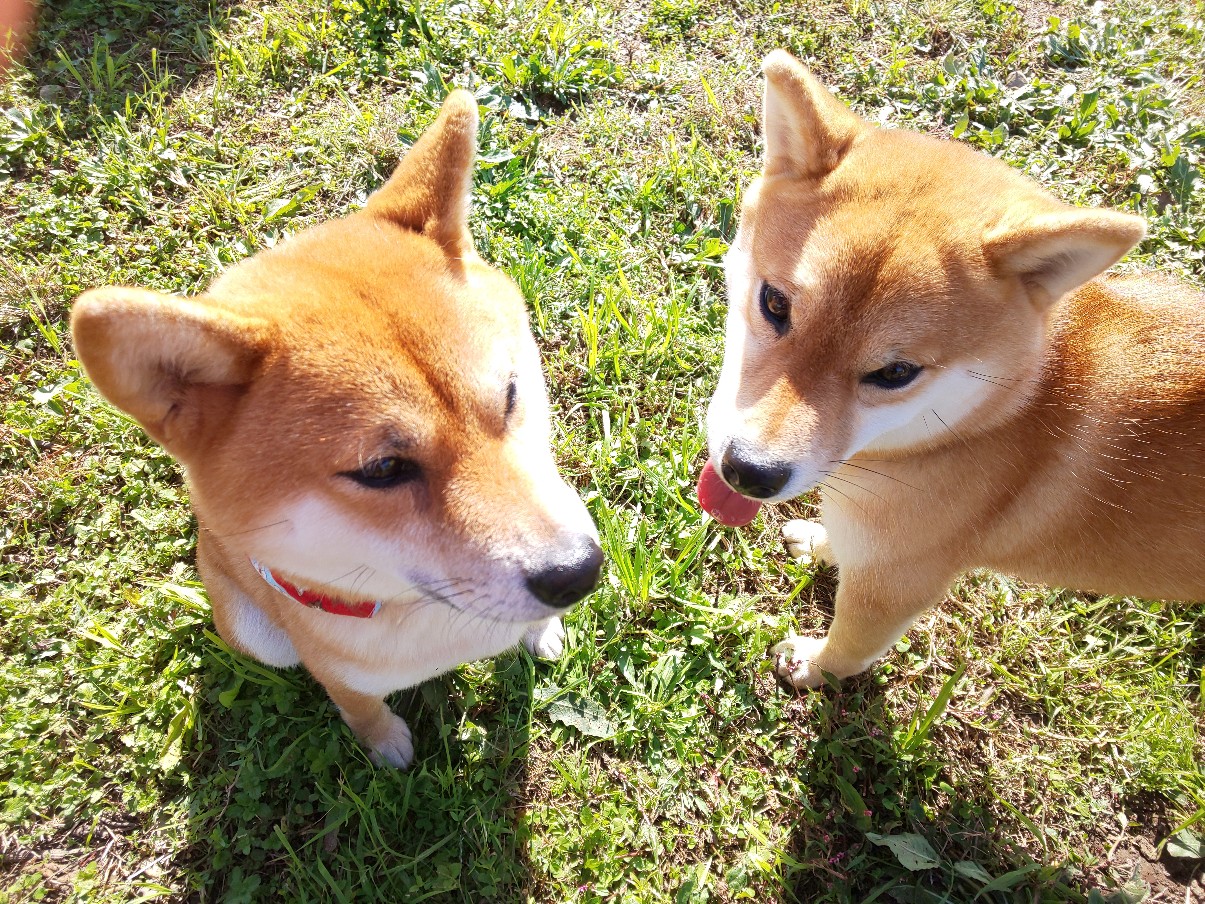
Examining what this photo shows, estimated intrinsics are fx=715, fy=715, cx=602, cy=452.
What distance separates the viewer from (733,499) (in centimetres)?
290

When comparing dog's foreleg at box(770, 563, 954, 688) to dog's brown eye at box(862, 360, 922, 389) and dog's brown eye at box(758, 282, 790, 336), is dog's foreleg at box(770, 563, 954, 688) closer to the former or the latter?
dog's brown eye at box(862, 360, 922, 389)

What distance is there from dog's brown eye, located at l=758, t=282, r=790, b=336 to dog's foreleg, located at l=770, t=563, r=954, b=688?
979mm

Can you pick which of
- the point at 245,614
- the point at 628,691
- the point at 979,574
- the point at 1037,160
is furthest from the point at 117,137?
the point at 1037,160

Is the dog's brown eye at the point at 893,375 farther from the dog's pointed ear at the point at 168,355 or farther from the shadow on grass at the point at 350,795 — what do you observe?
the shadow on grass at the point at 350,795

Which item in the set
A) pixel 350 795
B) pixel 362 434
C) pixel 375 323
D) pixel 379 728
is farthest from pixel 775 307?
pixel 350 795

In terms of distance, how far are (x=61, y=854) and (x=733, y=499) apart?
9.84 feet

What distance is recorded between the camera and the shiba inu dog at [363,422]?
1.82 metres

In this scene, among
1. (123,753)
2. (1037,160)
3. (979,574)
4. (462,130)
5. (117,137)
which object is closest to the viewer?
(462,130)

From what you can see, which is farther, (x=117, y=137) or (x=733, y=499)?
(x=117, y=137)

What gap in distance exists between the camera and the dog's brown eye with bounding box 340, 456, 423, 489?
1.88m

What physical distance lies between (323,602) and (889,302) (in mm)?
1987

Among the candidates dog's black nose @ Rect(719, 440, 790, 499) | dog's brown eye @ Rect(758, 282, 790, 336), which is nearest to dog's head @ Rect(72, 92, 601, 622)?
dog's black nose @ Rect(719, 440, 790, 499)

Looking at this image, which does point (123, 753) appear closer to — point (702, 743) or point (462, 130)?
point (702, 743)

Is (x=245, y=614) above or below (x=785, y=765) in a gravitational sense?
above
